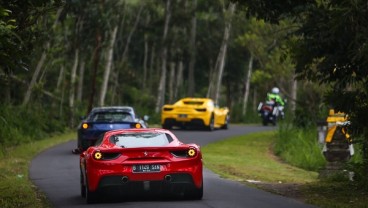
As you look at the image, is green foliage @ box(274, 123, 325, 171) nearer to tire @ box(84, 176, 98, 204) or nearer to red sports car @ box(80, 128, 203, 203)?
red sports car @ box(80, 128, 203, 203)

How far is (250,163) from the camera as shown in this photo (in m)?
21.9

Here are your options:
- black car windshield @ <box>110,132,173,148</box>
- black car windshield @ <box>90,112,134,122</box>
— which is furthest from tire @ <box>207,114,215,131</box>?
black car windshield @ <box>110,132,173,148</box>

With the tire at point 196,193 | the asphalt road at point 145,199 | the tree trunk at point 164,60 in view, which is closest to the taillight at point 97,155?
the asphalt road at point 145,199

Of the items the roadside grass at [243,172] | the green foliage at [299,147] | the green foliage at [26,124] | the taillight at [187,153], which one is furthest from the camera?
the green foliage at [26,124]

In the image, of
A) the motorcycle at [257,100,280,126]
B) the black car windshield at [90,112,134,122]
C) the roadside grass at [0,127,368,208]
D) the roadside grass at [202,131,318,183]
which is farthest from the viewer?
the motorcycle at [257,100,280,126]

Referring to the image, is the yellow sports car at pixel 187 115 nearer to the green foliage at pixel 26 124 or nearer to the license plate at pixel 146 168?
the green foliage at pixel 26 124

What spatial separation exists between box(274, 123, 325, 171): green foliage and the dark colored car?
4909 millimetres

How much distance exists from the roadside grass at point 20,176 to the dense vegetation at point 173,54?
865 mm

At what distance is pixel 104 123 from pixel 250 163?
434cm

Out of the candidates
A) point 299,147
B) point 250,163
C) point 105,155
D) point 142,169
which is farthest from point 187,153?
point 299,147

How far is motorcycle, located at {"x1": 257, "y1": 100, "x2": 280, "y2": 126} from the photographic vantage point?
4044 centimetres

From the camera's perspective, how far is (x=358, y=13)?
12.9m

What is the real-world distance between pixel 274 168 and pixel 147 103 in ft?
105

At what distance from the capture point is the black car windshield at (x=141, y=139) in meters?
12.6
